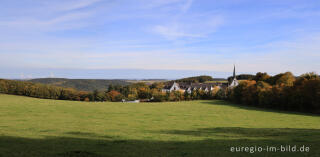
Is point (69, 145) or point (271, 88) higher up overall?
point (271, 88)

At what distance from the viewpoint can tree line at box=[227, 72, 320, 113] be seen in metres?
52.1

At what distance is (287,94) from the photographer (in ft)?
188

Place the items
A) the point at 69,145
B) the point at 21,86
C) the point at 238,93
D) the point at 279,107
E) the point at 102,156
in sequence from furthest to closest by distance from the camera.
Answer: the point at 21,86, the point at 238,93, the point at 279,107, the point at 69,145, the point at 102,156

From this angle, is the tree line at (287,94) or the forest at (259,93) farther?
the forest at (259,93)

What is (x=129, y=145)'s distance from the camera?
615 inches

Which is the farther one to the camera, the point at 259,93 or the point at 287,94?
the point at 259,93

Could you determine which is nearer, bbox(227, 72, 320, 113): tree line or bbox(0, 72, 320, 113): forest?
bbox(227, 72, 320, 113): tree line

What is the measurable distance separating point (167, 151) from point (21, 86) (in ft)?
315

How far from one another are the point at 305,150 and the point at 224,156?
197 inches

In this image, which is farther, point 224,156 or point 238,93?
point 238,93

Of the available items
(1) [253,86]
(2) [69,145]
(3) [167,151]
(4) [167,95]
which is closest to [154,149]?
(3) [167,151]

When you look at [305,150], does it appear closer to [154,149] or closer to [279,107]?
[154,149]

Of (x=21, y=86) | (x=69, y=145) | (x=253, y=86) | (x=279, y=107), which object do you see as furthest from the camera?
(x=21, y=86)

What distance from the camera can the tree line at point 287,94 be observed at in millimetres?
52125
